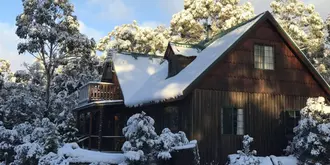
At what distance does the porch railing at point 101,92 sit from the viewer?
82.5 ft

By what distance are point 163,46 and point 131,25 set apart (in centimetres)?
599

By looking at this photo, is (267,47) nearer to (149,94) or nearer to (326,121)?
(326,121)

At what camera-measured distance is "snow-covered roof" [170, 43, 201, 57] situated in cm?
2111

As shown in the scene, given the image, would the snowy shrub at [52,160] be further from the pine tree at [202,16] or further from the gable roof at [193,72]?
the pine tree at [202,16]

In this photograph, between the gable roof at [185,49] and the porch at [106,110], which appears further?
the porch at [106,110]

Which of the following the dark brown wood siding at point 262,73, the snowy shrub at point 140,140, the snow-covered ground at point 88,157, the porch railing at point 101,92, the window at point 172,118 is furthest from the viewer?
the porch railing at point 101,92

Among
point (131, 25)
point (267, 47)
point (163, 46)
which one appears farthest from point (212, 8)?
point (267, 47)

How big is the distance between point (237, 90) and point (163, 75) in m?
6.01

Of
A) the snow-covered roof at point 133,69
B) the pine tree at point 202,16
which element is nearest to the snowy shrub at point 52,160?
the snow-covered roof at point 133,69

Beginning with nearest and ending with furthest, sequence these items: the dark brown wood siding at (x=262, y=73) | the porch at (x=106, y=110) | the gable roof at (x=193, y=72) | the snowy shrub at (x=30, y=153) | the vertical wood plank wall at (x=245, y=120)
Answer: the snowy shrub at (x=30, y=153) → the vertical wood plank wall at (x=245, y=120) → the gable roof at (x=193, y=72) → the dark brown wood siding at (x=262, y=73) → the porch at (x=106, y=110)

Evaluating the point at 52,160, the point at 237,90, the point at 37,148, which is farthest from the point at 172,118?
the point at 37,148

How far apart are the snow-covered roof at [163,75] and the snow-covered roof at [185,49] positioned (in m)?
0.53

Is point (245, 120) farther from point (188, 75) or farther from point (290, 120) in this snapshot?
point (188, 75)

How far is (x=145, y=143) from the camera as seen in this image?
1481 cm
